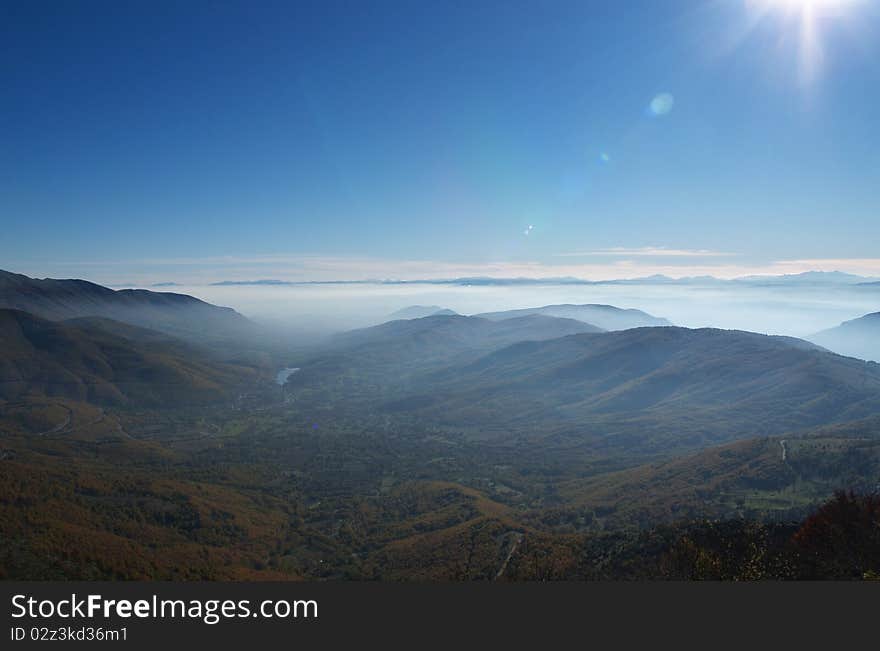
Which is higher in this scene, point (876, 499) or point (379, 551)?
point (876, 499)

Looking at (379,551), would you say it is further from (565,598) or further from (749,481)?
(749,481)

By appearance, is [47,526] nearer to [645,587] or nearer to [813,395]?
[645,587]

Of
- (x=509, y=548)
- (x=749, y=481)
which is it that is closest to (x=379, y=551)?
(x=509, y=548)

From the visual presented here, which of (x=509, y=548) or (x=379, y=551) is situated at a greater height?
(x=509, y=548)

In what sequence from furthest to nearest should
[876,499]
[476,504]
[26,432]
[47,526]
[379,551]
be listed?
[26,432], [476,504], [379,551], [47,526], [876,499]

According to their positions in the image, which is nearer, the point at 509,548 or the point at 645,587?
the point at 645,587

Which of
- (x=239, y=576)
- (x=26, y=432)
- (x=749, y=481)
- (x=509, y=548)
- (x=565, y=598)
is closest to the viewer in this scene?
(x=565, y=598)

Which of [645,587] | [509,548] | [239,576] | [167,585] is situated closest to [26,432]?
[239,576]

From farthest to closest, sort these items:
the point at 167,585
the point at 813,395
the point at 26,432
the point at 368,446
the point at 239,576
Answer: the point at 813,395 → the point at 368,446 → the point at 26,432 → the point at 239,576 → the point at 167,585

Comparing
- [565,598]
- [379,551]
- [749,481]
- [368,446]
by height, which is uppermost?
[565,598]
